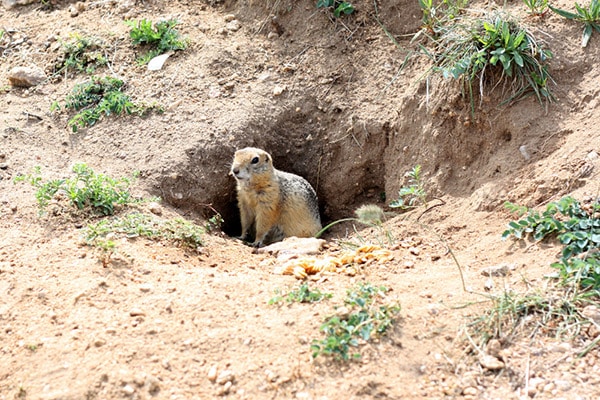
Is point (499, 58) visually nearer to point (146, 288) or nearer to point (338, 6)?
point (338, 6)

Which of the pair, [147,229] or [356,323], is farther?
[147,229]

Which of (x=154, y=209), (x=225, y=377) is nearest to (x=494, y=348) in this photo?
(x=225, y=377)

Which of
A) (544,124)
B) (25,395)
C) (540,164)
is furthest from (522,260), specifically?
(25,395)

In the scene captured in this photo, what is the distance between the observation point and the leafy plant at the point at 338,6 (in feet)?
22.8

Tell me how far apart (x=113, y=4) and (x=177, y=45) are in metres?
1.13

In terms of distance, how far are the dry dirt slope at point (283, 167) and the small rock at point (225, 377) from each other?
4cm

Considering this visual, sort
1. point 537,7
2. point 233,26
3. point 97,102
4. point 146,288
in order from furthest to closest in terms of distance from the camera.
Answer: point 233,26
point 97,102
point 537,7
point 146,288

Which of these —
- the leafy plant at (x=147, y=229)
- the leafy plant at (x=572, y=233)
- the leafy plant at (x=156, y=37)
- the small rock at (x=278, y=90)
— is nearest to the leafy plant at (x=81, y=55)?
the leafy plant at (x=156, y=37)

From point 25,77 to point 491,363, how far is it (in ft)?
17.8

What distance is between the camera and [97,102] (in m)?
6.77

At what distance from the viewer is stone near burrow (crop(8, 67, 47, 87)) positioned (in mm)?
6934

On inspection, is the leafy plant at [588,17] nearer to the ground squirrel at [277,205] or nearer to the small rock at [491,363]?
the ground squirrel at [277,205]

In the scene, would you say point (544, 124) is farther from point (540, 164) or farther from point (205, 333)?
point (205, 333)

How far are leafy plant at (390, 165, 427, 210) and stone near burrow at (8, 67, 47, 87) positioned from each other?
3727mm
